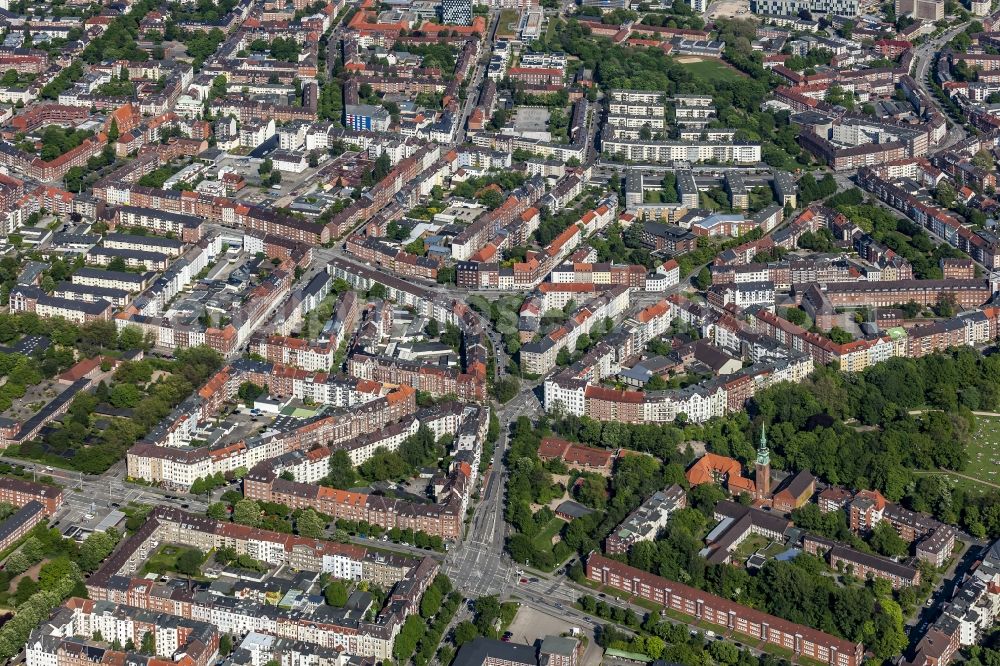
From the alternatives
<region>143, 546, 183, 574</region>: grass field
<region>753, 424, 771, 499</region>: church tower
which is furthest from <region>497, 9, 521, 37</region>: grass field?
<region>143, 546, 183, 574</region>: grass field

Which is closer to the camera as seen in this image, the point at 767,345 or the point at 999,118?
the point at 767,345

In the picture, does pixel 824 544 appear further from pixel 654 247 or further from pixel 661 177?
pixel 661 177

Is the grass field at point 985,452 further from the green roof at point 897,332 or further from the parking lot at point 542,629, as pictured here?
the parking lot at point 542,629

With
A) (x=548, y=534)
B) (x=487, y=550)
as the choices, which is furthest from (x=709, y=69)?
(x=487, y=550)

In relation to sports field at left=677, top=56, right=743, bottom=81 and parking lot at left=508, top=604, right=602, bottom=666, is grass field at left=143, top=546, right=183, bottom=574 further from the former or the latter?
sports field at left=677, top=56, right=743, bottom=81

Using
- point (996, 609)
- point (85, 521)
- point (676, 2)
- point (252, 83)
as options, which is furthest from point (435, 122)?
point (996, 609)

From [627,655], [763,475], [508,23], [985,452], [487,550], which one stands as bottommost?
[627,655]

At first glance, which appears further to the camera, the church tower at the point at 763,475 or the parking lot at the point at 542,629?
the church tower at the point at 763,475

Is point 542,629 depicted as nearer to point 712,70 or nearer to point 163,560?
point 163,560

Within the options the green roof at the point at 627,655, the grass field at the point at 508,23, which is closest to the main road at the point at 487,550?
the green roof at the point at 627,655
